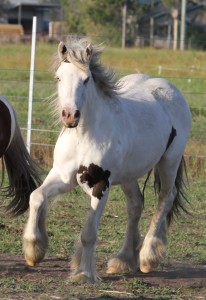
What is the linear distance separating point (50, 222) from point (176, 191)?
1579 mm

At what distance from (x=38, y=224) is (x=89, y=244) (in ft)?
1.30

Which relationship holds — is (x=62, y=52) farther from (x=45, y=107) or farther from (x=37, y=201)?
(x=45, y=107)

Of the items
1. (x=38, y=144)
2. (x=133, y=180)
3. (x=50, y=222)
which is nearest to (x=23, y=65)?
(x=38, y=144)

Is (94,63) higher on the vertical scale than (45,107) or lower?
higher

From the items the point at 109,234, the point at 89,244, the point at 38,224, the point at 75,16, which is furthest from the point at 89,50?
the point at 75,16

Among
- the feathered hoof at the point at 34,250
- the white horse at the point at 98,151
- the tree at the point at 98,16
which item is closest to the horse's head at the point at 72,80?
the white horse at the point at 98,151

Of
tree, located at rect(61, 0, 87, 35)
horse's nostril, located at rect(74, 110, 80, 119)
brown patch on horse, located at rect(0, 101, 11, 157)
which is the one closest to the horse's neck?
horse's nostril, located at rect(74, 110, 80, 119)

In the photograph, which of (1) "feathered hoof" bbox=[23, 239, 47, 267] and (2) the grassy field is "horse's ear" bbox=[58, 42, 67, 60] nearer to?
(2) the grassy field

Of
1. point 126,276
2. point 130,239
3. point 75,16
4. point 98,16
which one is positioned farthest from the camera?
point 75,16

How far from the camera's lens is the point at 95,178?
6133mm

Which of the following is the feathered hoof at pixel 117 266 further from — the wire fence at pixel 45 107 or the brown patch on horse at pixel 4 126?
the brown patch on horse at pixel 4 126

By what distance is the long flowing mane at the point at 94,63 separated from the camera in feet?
19.6

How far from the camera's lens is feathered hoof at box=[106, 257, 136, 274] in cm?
664

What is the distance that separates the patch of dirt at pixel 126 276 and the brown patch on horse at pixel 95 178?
0.67 metres
